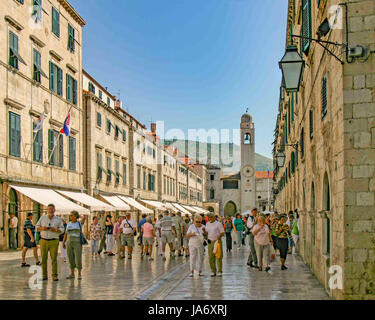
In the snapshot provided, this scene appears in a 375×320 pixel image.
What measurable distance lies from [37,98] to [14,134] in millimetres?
3192

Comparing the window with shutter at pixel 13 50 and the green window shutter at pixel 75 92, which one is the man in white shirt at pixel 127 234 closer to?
the window with shutter at pixel 13 50

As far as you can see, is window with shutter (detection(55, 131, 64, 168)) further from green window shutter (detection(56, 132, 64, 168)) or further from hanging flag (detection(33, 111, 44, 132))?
hanging flag (detection(33, 111, 44, 132))

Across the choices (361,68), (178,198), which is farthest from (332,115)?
(178,198)

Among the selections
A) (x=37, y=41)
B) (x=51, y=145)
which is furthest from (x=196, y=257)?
(x=37, y=41)

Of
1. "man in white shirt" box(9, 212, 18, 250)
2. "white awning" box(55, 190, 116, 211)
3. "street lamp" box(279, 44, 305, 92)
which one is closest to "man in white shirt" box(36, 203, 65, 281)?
"street lamp" box(279, 44, 305, 92)

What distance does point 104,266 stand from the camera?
16656 millimetres

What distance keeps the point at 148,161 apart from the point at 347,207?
42400mm

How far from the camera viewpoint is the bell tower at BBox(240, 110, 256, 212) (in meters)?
91.9

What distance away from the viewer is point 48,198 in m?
23.2

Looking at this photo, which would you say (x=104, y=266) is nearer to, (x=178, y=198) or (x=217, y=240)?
(x=217, y=240)

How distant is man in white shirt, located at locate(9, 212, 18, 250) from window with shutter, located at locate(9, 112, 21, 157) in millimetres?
2692

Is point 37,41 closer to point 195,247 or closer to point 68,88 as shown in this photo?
point 68,88

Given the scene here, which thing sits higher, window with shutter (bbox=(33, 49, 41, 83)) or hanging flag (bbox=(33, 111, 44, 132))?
window with shutter (bbox=(33, 49, 41, 83))

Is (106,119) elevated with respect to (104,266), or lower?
elevated
